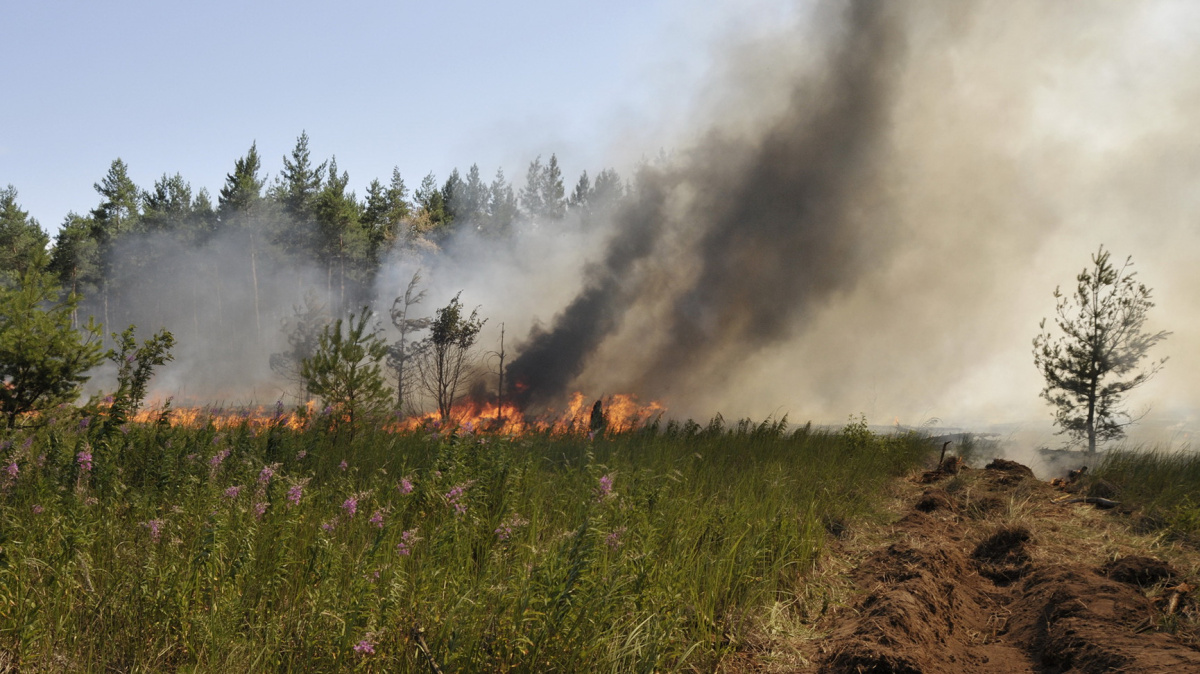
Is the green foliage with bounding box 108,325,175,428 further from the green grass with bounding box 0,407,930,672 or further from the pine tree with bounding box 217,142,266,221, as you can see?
the pine tree with bounding box 217,142,266,221

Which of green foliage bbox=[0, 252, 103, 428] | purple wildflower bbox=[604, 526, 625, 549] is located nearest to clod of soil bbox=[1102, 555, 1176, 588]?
purple wildflower bbox=[604, 526, 625, 549]

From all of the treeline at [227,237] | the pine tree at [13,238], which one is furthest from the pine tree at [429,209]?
the pine tree at [13,238]

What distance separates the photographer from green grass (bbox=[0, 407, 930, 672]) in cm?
287

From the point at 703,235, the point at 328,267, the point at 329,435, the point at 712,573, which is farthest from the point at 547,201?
the point at 712,573

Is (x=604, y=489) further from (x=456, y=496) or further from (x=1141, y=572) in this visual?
(x=1141, y=572)

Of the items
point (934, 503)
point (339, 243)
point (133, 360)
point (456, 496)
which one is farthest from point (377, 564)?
point (339, 243)

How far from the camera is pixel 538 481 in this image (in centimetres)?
591

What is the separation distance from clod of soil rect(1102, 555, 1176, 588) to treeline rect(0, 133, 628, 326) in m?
45.3

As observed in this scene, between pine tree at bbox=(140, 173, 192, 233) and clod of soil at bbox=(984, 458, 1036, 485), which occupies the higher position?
pine tree at bbox=(140, 173, 192, 233)

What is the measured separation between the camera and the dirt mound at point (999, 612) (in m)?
3.38

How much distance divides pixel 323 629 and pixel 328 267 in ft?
156

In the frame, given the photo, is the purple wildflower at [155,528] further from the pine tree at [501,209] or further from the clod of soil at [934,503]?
the pine tree at [501,209]

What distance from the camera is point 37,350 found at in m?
7.80

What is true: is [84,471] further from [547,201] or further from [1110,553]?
[547,201]
